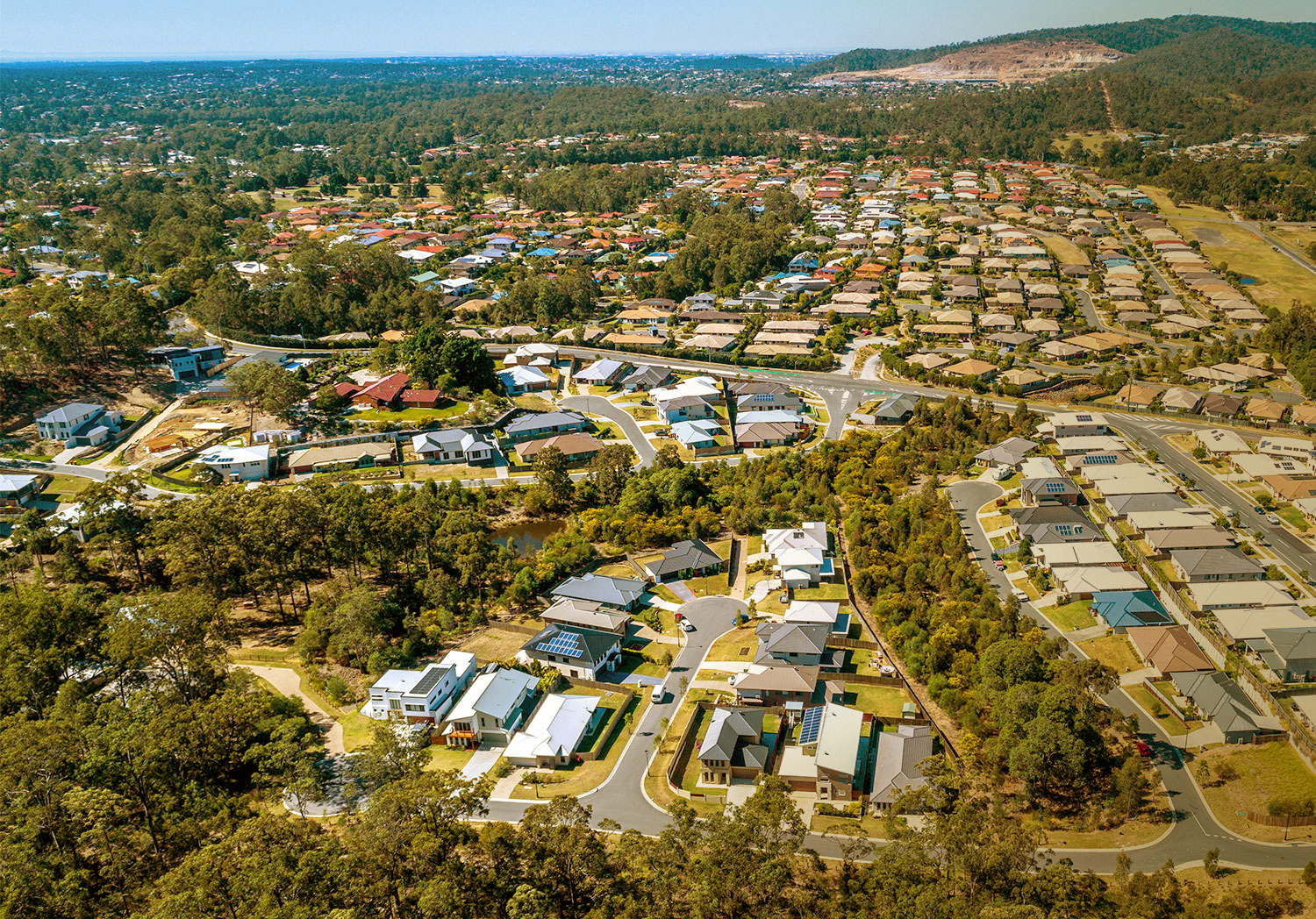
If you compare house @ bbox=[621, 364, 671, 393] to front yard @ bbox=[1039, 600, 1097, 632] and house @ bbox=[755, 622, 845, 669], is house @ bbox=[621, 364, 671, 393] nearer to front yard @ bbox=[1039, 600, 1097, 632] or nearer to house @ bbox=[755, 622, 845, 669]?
house @ bbox=[755, 622, 845, 669]

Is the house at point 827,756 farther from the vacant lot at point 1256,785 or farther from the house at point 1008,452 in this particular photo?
the house at point 1008,452

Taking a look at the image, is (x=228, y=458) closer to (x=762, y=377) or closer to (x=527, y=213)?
(x=762, y=377)

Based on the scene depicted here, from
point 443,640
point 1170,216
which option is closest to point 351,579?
point 443,640

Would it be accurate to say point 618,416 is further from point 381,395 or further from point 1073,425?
point 1073,425

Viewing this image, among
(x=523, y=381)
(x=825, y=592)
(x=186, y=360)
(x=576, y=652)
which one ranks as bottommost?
(x=825, y=592)

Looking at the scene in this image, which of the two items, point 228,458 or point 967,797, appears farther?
point 228,458

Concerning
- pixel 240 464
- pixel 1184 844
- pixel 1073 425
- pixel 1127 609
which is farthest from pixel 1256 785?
pixel 240 464
